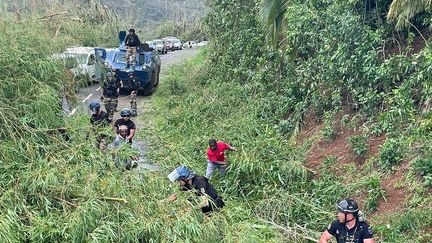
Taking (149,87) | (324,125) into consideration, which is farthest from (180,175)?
(149,87)

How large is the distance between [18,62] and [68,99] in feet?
4.95

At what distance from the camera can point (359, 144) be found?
9156 mm

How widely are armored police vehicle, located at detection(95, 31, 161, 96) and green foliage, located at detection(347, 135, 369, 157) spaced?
9.90 m

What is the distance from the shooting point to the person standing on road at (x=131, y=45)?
1806cm

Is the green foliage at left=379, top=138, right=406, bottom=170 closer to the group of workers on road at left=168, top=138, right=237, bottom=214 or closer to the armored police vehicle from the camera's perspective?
the group of workers on road at left=168, top=138, right=237, bottom=214

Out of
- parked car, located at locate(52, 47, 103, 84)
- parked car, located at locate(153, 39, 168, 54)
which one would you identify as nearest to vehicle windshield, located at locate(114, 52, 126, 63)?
parked car, located at locate(52, 47, 103, 84)

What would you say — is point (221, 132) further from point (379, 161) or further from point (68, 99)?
point (379, 161)

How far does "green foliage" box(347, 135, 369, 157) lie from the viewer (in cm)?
908

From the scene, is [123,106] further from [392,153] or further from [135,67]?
[392,153]

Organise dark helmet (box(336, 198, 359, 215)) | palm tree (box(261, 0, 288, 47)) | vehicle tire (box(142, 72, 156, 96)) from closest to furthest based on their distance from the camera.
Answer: dark helmet (box(336, 198, 359, 215)), palm tree (box(261, 0, 288, 47)), vehicle tire (box(142, 72, 156, 96))

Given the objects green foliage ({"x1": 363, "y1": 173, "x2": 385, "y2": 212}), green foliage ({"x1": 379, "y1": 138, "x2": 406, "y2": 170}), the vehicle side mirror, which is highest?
green foliage ({"x1": 379, "y1": 138, "x2": 406, "y2": 170})

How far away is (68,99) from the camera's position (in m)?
10.9

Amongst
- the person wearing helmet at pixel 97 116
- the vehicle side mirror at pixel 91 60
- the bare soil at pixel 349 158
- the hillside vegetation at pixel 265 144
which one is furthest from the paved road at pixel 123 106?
the bare soil at pixel 349 158

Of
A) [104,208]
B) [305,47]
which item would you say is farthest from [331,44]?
Result: [104,208]
